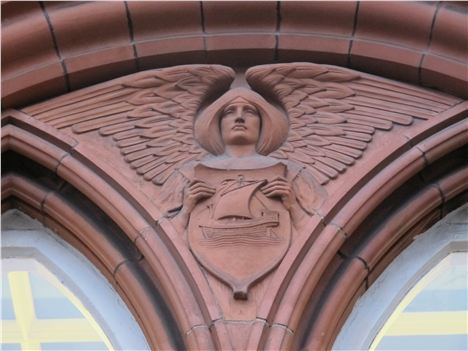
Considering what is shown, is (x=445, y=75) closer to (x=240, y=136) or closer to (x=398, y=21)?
(x=398, y=21)

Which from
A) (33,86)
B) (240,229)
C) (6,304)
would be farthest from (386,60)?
(6,304)

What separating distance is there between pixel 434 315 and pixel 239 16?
1.83m

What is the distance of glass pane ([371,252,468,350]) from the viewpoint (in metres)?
6.86

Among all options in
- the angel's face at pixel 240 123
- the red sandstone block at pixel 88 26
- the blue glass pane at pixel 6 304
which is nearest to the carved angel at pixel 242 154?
the angel's face at pixel 240 123

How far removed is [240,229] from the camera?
22.3 ft

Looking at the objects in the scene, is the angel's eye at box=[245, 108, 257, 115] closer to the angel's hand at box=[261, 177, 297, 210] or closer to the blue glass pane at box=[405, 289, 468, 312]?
the angel's hand at box=[261, 177, 297, 210]

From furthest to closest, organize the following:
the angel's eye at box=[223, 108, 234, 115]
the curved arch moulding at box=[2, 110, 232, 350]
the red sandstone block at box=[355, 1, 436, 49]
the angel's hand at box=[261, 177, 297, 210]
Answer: the red sandstone block at box=[355, 1, 436, 49] → the angel's eye at box=[223, 108, 234, 115] → the angel's hand at box=[261, 177, 297, 210] → the curved arch moulding at box=[2, 110, 232, 350]

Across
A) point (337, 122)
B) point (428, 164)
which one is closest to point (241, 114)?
point (337, 122)

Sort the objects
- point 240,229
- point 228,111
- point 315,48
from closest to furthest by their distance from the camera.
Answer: point 240,229 < point 228,111 < point 315,48

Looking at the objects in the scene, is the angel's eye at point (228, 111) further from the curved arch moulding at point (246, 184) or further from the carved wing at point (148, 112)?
the carved wing at point (148, 112)

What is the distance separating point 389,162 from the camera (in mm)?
7121

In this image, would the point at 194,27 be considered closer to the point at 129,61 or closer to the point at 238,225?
the point at 129,61

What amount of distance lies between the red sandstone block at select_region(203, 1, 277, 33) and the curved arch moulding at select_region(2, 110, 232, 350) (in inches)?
38.4

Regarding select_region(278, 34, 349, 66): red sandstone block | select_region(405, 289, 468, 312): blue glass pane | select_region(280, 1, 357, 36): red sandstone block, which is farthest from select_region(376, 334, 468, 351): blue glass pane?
select_region(280, 1, 357, 36): red sandstone block
